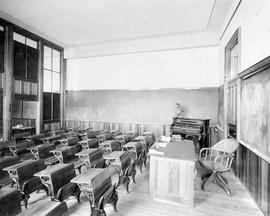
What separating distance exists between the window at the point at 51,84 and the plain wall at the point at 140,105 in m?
0.56

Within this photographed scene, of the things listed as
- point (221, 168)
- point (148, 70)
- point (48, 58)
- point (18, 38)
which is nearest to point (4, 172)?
point (221, 168)

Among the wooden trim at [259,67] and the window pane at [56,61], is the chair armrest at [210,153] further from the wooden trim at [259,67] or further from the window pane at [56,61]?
the window pane at [56,61]

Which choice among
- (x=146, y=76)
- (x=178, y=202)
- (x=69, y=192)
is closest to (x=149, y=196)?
(x=178, y=202)

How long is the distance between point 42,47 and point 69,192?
6.44 metres

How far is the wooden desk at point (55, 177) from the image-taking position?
2391 millimetres

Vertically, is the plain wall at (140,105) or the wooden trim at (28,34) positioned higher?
the wooden trim at (28,34)

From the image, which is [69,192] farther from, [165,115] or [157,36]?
[157,36]

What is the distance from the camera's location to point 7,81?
19.6 feet

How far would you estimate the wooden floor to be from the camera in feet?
8.73

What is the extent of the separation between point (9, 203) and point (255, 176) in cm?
338

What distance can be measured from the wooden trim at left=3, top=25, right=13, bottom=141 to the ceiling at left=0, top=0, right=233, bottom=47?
0.57 metres

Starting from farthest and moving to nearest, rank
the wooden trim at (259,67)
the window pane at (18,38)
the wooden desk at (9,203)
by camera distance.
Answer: the window pane at (18,38), the wooden trim at (259,67), the wooden desk at (9,203)

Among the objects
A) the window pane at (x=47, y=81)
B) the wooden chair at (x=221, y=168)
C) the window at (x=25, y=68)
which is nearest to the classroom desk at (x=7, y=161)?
the wooden chair at (x=221, y=168)

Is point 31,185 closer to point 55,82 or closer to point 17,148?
point 17,148
